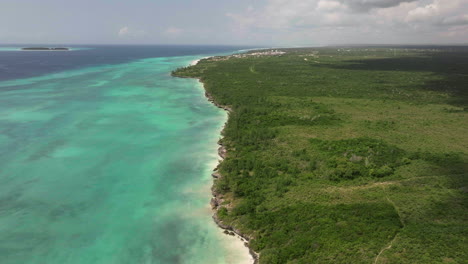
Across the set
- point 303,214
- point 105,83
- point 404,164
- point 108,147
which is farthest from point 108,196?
point 105,83

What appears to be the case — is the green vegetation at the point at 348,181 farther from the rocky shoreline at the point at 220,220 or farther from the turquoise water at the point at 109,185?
the turquoise water at the point at 109,185

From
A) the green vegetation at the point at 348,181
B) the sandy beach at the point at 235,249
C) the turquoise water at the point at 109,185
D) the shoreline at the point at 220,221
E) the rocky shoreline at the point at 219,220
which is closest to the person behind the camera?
the green vegetation at the point at 348,181

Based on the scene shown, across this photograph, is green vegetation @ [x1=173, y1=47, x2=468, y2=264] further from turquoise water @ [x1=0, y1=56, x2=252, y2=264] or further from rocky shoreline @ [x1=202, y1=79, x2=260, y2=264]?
turquoise water @ [x1=0, y1=56, x2=252, y2=264]

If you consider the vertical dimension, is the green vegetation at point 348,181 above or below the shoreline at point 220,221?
above

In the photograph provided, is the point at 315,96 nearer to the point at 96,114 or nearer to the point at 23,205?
the point at 96,114

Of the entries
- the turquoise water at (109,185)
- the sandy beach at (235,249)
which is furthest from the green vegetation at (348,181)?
the turquoise water at (109,185)

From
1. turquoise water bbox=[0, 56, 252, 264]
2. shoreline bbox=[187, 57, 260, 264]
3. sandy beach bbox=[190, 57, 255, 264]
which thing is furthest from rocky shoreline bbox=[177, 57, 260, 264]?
turquoise water bbox=[0, 56, 252, 264]
